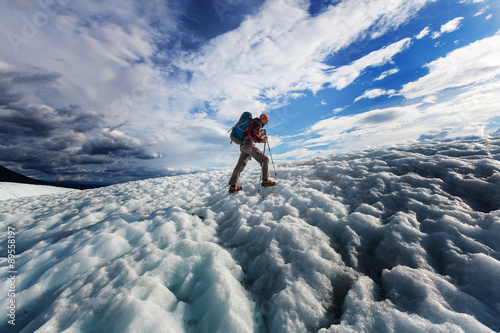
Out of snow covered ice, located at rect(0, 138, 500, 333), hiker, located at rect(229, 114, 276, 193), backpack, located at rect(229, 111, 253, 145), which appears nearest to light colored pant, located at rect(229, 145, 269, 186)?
hiker, located at rect(229, 114, 276, 193)

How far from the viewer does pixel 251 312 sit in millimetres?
3166

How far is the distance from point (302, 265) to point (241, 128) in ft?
21.5

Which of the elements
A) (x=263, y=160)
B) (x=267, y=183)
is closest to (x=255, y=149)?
(x=263, y=160)

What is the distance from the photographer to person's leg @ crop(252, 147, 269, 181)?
8893 millimetres

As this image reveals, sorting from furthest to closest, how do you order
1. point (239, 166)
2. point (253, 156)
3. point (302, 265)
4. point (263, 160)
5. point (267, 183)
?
point (239, 166), point (253, 156), point (263, 160), point (267, 183), point (302, 265)

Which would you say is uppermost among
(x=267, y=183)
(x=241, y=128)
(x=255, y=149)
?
(x=241, y=128)

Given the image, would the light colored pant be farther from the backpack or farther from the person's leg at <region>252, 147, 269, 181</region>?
the backpack

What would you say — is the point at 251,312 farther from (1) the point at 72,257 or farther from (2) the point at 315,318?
(1) the point at 72,257

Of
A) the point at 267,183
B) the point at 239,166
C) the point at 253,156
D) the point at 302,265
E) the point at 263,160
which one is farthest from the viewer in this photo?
the point at 239,166

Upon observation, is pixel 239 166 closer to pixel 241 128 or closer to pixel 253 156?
pixel 253 156

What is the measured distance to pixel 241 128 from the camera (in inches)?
352

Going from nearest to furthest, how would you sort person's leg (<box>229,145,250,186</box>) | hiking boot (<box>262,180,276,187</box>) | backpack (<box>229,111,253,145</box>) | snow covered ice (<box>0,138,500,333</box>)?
snow covered ice (<box>0,138,500,333</box>) < hiking boot (<box>262,180,276,187</box>) < backpack (<box>229,111,253,145</box>) < person's leg (<box>229,145,250,186</box>)

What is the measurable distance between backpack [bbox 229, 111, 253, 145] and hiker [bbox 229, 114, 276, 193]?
6.9 inches

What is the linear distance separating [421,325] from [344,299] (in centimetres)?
95
